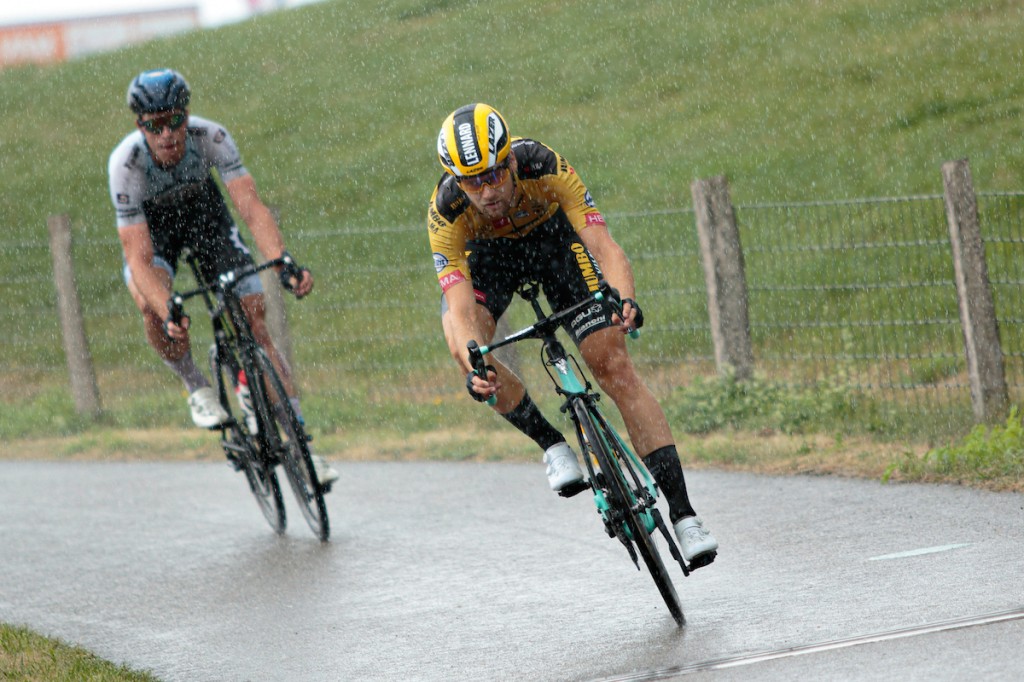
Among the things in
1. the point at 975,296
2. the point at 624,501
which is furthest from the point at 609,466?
the point at 975,296

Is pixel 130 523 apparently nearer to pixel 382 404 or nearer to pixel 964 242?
pixel 382 404

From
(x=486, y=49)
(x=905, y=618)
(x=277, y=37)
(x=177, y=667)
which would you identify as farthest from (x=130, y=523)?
(x=277, y=37)

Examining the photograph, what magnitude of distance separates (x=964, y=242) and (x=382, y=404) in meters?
5.63

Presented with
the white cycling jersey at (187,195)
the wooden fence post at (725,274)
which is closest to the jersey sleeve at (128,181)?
the white cycling jersey at (187,195)

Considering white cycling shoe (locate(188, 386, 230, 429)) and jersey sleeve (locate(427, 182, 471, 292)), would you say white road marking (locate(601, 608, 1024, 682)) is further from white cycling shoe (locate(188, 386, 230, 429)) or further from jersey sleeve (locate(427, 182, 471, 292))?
white cycling shoe (locate(188, 386, 230, 429))

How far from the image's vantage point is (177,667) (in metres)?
6.19

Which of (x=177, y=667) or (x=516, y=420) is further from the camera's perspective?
(x=516, y=420)

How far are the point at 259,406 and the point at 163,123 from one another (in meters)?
1.63

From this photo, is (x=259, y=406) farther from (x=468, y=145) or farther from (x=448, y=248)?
(x=468, y=145)

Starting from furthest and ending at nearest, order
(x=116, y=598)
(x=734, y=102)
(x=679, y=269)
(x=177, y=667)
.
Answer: (x=734, y=102), (x=679, y=269), (x=116, y=598), (x=177, y=667)


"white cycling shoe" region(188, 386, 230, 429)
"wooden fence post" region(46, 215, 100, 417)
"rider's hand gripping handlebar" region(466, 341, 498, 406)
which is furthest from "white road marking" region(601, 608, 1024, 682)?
"wooden fence post" region(46, 215, 100, 417)

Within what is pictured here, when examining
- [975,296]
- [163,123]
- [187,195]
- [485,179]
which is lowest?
[975,296]

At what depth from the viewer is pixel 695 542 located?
6.03 meters

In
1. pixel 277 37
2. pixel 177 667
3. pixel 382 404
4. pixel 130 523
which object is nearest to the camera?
pixel 177 667
